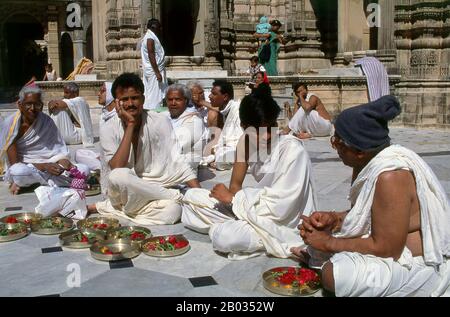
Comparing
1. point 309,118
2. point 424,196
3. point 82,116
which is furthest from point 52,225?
point 309,118

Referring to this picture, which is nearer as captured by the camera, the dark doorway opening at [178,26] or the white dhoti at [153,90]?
the white dhoti at [153,90]

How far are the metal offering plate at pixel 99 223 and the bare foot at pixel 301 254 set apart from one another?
1617 millimetres

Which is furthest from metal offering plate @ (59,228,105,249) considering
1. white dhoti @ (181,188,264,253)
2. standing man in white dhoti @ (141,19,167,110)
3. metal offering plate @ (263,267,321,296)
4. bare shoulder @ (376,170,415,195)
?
standing man in white dhoti @ (141,19,167,110)

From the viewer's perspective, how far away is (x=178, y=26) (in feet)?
54.0

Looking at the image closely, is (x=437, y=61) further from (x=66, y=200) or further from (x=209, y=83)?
(x=66, y=200)

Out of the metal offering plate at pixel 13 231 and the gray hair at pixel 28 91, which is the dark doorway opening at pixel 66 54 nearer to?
the gray hair at pixel 28 91

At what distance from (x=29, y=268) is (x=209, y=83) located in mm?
10057

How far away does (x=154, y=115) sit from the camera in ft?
15.3

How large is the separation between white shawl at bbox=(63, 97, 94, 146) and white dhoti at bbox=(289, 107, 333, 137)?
410cm

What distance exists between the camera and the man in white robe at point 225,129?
→ 23.4 ft

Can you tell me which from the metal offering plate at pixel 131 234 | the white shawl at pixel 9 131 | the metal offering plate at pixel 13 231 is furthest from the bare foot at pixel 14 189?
the metal offering plate at pixel 131 234

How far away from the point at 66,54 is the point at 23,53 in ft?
10.4

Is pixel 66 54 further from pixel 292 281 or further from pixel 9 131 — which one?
pixel 292 281
